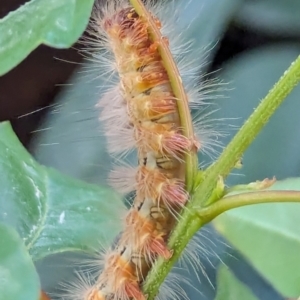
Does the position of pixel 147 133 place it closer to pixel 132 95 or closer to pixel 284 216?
pixel 132 95

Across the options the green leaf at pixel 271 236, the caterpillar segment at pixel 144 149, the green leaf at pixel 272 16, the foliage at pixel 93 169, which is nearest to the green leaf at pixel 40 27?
the foliage at pixel 93 169

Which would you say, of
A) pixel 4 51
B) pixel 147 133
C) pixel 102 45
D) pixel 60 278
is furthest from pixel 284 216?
pixel 60 278

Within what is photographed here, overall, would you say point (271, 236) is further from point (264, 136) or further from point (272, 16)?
point (272, 16)

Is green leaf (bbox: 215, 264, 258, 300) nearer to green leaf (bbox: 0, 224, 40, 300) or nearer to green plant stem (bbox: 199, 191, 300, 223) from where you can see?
green plant stem (bbox: 199, 191, 300, 223)

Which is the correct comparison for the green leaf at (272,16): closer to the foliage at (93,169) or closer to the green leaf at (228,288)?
the foliage at (93,169)

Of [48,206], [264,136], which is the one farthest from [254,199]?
[264,136]

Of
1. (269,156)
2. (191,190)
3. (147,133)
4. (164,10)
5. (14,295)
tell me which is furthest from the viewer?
(269,156)

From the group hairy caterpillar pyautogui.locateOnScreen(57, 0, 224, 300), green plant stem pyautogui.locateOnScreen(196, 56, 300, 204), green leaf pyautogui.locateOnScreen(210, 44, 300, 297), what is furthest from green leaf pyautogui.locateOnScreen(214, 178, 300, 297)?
green plant stem pyautogui.locateOnScreen(196, 56, 300, 204)
